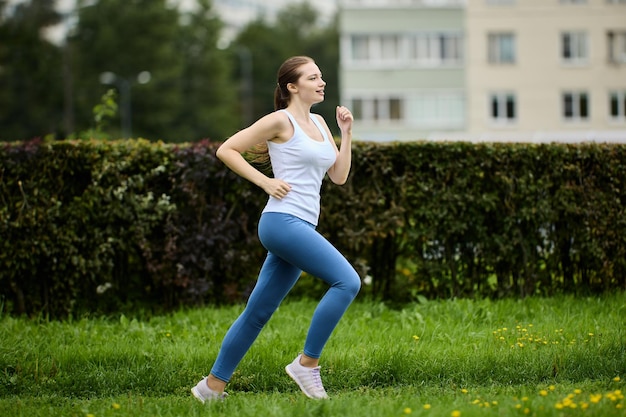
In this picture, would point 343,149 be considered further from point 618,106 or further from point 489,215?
point 618,106

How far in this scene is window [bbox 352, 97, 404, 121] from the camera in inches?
2090

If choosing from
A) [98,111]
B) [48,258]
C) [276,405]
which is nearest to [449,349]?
[276,405]

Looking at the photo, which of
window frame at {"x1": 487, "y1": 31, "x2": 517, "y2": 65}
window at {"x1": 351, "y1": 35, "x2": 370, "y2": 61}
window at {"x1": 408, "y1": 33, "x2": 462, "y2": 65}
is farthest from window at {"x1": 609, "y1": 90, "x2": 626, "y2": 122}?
window at {"x1": 351, "y1": 35, "x2": 370, "y2": 61}

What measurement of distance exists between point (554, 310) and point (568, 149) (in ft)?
6.22

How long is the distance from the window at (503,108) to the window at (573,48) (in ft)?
13.5

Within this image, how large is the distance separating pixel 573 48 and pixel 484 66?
5.40 meters

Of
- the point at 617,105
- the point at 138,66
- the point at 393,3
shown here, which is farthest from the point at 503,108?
the point at 138,66

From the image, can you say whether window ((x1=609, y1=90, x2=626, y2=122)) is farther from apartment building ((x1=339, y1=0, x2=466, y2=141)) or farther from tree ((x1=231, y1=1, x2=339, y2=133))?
tree ((x1=231, y1=1, x2=339, y2=133))

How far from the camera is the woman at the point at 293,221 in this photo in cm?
548

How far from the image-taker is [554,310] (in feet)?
27.8

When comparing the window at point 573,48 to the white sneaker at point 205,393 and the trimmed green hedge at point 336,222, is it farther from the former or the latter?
the white sneaker at point 205,393

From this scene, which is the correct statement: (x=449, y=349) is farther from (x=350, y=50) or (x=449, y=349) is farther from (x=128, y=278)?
(x=350, y=50)

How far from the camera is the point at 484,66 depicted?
5288 centimetres

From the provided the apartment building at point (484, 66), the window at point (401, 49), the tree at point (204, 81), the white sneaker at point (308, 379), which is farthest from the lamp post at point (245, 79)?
the white sneaker at point (308, 379)
